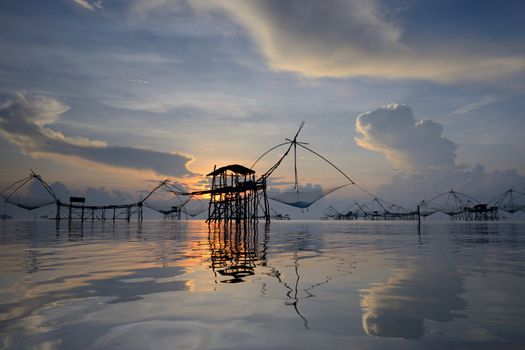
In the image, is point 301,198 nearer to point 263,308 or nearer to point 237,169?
point 237,169

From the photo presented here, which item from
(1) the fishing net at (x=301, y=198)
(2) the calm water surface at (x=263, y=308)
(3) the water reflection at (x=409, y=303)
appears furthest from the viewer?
(1) the fishing net at (x=301, y=198)

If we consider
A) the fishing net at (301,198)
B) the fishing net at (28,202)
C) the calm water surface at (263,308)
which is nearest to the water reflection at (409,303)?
the calm water surface at (263,308)

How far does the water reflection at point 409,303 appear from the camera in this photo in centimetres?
527

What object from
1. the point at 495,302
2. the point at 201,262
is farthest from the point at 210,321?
the point at 201,262

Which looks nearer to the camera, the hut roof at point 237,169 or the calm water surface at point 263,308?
the calm water surface at point 263,308

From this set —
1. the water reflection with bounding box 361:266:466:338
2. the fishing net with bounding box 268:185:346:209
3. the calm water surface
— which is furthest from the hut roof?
the water reflection with bounding box 361:266:466:338

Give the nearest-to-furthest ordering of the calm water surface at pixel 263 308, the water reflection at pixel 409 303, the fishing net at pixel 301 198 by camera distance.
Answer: the calm water surface at pixel 263 308, the water reflection at pixel 409 303, the fishing net at pixel 301 198

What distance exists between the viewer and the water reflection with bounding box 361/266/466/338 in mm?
5270

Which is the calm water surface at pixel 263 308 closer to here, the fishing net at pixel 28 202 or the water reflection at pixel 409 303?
the water reflection at pixel 409 303

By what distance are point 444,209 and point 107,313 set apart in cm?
18893

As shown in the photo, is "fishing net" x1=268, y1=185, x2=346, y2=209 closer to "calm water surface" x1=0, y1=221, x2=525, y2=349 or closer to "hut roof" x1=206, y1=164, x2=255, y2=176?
"hut roof" x1=206, y1=164, x2=255, y2=176

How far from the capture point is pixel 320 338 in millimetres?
4746

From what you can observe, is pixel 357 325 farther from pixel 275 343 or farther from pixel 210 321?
pixel 210 321

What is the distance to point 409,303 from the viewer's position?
22.0 feet
